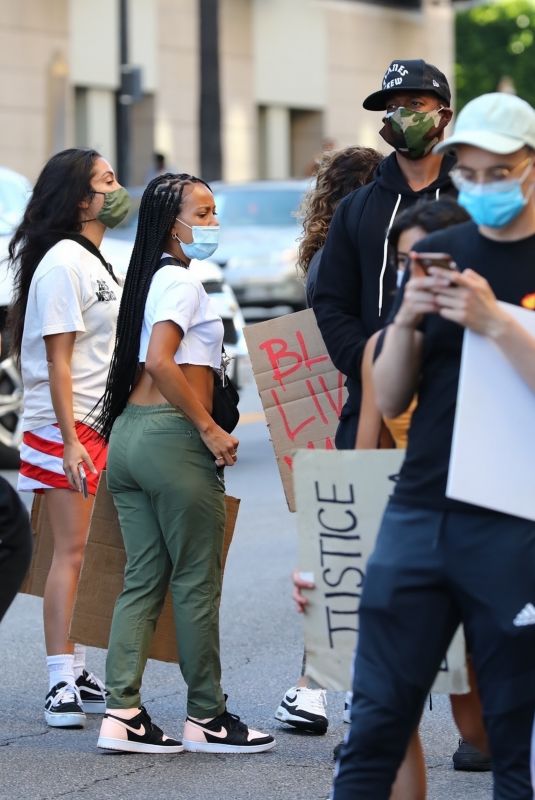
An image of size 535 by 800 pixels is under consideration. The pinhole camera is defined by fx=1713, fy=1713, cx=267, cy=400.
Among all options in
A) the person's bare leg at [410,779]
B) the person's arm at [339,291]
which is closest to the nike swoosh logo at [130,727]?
the person's arm at [339,291]

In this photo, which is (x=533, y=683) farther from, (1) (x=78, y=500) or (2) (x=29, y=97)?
(2) (x=29, y=97)

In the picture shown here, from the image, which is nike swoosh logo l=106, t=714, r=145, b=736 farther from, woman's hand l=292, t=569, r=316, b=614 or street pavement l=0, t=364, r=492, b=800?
woman's hand l=292, t=569, r=316, b=614

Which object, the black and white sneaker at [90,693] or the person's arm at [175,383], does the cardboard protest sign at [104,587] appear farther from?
the black and white sneaker at [90,693]

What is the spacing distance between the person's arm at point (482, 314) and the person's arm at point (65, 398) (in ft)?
8.20

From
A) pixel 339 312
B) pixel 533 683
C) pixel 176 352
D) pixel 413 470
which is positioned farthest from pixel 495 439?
pixel 176 352

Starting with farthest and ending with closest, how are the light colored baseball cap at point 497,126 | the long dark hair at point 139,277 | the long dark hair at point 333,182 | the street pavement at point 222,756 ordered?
the long dark hair at point 333,182 < the long dark hair at point 139,277 < the street pavement at point 222,756 < the light colored baseball cap at point 497,126

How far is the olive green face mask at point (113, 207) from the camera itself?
5.92 meters

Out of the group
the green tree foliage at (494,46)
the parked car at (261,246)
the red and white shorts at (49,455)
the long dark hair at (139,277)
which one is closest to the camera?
the long dark hair at (139,277)

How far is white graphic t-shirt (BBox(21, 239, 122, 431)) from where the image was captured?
5777 millimetres

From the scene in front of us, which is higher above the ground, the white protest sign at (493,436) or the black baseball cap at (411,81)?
the black baseball cap at (411,81)

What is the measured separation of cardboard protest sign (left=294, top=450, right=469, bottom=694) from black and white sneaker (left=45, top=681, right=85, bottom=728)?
1959 mm

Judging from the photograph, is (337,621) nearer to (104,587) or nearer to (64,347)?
(104,587)

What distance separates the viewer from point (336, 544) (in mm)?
3998

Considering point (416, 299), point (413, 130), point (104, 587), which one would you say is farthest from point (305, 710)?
point (416, 299)
